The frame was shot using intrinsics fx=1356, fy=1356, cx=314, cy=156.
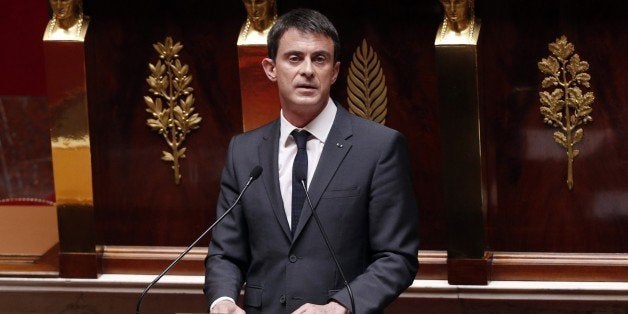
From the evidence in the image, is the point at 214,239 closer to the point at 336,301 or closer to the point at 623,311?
the point at 336,301

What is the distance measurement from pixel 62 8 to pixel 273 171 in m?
1.06

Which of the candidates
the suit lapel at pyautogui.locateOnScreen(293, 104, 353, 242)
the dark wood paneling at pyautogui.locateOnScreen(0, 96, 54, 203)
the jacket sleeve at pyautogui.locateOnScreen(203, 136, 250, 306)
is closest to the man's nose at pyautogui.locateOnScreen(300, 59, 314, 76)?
the suit lapel at pyautogui.locateOnScreen(293, 104, 353, 242)

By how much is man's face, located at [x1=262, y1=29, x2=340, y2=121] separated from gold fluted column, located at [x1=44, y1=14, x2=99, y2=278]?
41.1 inches

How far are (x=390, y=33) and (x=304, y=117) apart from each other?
87 centimetres

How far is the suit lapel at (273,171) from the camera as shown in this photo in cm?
220

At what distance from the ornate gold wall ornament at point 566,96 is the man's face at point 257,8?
616 millimetres

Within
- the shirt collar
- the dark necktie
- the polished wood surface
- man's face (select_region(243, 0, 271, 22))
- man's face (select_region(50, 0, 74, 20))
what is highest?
man's face (select_region(50, 0, 74, 20))

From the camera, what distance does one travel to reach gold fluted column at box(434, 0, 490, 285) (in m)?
2.93

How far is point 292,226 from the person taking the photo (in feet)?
7.22

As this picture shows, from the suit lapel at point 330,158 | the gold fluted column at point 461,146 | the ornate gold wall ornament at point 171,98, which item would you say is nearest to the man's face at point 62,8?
the ornate gold wall ornament at point 171,98

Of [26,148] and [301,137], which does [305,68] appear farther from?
[26,148]

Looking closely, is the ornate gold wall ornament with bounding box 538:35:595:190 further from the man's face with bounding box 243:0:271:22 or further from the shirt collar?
the shirt collar

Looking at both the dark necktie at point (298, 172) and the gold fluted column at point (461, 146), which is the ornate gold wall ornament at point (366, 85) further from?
the dark necktie at point (298, 172)

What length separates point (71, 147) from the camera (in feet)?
10.3
